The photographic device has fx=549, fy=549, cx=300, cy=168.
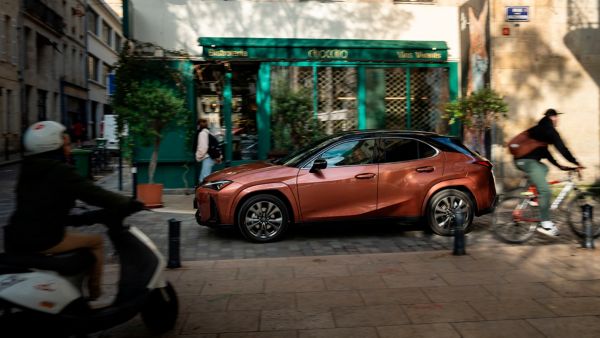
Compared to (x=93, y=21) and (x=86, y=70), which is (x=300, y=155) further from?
(x=93, y=21)

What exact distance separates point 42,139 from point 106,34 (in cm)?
4824

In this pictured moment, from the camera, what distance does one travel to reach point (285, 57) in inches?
516

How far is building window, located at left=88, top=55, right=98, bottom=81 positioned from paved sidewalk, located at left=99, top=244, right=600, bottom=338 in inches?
1590

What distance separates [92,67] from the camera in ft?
145

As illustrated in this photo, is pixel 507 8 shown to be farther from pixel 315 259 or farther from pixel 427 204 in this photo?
pixel 315 259

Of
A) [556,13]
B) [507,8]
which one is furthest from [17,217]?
[556,13]

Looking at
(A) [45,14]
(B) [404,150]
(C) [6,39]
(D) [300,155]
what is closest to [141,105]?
(D) [300,155]

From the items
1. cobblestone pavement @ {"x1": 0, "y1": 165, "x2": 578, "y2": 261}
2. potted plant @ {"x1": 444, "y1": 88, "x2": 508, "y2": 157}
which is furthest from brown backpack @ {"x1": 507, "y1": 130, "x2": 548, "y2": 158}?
potted plant @ {"x1": 444, "y1": 88, "x2": 508, "y2": 157}

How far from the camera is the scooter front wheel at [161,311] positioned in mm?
4121

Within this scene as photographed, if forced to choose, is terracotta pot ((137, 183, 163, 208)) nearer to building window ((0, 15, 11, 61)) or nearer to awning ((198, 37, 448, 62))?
awning ((198, 37, 448, 62))

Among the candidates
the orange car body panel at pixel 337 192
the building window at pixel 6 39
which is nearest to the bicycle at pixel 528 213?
the orange car body panel at pixel 337 192

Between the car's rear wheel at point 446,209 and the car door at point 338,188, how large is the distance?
Result: 3.01 feet

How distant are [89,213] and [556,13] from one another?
41.2ft

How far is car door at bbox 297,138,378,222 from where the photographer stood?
7.69 meters
